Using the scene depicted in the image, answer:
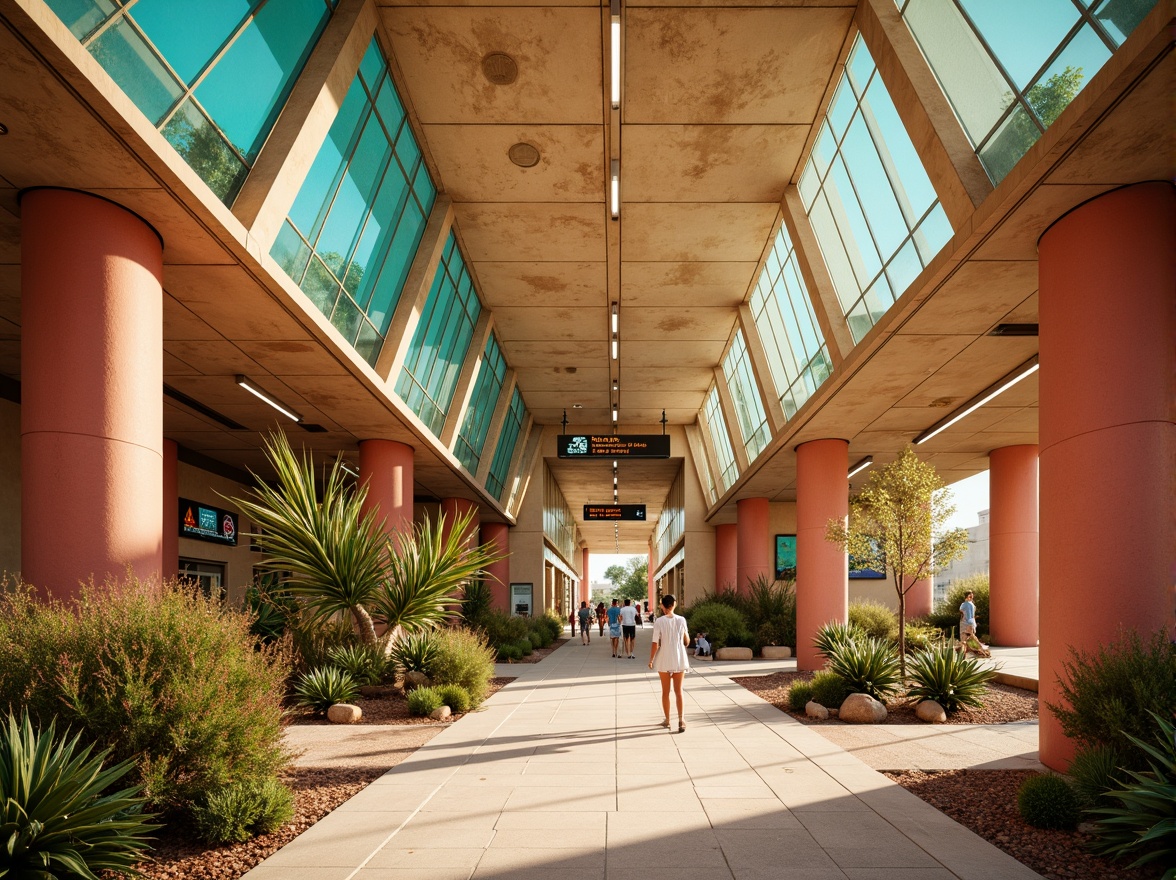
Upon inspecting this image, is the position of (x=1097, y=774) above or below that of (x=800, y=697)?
above

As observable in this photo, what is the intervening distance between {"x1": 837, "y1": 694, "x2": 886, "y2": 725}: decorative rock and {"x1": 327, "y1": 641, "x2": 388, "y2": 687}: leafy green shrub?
271 inches

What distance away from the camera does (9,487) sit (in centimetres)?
1480

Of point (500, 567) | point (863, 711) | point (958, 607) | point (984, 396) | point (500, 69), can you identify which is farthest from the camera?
point (500, 567)

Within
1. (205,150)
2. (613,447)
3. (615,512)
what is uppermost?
(205,150)

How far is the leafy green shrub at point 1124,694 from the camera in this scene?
6.55 metres

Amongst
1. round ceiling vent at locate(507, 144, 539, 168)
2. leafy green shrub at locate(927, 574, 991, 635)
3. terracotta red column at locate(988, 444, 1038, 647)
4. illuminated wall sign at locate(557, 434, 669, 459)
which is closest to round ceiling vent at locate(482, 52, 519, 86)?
round ceiling vent at locate(507, 144, 539, 168)

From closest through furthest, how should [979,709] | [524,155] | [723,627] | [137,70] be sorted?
[137,70] < [979,709] < [524,155] < [723,627]

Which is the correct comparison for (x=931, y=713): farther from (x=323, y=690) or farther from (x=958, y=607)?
(x=958, y=607)

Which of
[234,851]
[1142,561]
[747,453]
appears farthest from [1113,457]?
[747,453]

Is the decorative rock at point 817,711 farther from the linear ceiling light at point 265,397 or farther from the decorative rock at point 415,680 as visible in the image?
the linear ceiling light at point 265,397

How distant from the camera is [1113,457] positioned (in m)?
7.88

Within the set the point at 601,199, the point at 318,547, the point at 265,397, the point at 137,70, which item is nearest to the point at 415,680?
the point at 318,547

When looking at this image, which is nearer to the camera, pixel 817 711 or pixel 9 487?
pixel 817 711

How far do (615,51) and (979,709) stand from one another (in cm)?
1011
